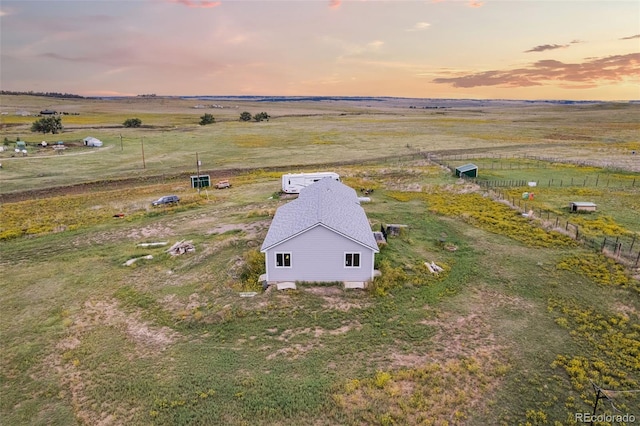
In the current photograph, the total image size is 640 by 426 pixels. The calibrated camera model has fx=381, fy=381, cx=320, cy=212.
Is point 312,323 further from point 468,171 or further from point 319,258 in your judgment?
point 468,171

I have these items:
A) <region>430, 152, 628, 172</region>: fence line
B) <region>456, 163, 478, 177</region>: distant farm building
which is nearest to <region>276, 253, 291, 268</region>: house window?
<region>456, 163, 478, 177</region>: distant farm building

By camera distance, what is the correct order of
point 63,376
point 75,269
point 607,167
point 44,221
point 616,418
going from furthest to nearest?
point 607,167 → point 44,221 → point 75,269 → point 63,376 → point 616,418

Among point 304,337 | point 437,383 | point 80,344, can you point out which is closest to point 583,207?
point 437,383

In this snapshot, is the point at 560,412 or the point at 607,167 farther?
the point at 607,167

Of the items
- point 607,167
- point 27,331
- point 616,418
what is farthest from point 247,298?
point 607,167

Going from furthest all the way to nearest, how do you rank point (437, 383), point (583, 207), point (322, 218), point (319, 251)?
point (583, 207) < point (319, 251) < point (322, 218) < point (437, 383)

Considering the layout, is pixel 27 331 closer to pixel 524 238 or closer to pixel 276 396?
pixel 276 396
